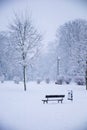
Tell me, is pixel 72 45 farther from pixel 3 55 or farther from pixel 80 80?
pixel 3 55

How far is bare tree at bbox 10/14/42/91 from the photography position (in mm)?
19266

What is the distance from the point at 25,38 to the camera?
1931 centimetres

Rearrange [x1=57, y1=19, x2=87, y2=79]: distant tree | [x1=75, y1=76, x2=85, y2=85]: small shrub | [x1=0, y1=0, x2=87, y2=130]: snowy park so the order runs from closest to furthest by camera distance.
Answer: [x1=0, y1=0, x2=87, y2=130]: snowy park
[x1=57, y1=19, x2=87, y2=79]: distant tree
[x1=75, y1=76, x2=85, y2=85]: small shrub

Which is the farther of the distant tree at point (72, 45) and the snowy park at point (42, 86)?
the distant tree at point (72, 45)

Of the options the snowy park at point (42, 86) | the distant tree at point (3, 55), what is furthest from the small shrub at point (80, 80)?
the distant tree at point (3, 55)

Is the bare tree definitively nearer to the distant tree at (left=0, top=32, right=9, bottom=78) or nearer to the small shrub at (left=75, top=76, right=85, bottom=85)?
the small shrub at (left=75, top=76, right=85, bottom=85)

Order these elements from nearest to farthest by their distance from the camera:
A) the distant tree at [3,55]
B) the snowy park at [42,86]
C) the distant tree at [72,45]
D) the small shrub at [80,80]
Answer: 1. the snowy park at [42,86]
2. the distant tree at [72,45]
3. the small shrub at [80,80]
4. the distant tree at [3,55]

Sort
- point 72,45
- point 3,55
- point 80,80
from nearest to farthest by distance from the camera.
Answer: point 80,80 → point 72,45 → point 3,55

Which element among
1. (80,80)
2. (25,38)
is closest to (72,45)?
(80,80)

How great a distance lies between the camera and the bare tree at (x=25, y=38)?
19266 millimetres

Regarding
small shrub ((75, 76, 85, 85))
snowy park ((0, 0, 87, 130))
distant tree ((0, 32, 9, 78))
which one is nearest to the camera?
snowy park ((0, 0, 87, 130))

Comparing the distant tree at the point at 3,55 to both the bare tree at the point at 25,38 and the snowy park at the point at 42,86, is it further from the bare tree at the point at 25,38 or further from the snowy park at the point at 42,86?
the bare tree at the point at 25,38

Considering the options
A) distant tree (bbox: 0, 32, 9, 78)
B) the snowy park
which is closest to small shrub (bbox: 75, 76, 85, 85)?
the snowy park

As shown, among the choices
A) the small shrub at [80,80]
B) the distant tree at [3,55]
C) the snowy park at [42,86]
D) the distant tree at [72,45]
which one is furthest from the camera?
the distant tree at [3,55]
